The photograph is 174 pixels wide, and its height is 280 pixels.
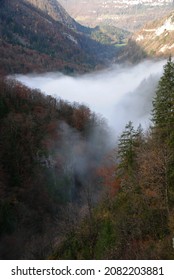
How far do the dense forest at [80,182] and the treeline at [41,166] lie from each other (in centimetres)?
23

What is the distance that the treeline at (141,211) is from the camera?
102 feet

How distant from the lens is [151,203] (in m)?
35.8

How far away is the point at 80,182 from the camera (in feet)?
326

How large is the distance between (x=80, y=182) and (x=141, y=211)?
63.7 metres

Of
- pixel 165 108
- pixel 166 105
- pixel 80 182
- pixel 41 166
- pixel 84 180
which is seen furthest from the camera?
pixel 84 180

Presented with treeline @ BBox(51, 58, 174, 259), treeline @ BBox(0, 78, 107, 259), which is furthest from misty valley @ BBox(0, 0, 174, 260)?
treeline @ BBox(0, 78, 107, 259)

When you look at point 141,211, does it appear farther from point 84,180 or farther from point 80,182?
point 84,180

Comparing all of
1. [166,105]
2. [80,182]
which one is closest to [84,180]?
[80,182]

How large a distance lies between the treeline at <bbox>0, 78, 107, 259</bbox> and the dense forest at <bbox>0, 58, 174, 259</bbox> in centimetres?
23

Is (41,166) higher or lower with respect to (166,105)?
higher

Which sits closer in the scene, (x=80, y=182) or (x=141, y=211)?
(x=141, y=211)

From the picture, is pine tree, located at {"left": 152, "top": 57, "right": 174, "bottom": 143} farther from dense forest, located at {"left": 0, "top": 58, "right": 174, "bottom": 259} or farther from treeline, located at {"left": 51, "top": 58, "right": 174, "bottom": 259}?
dense forest, located at {"left": 0, "top": 58, "right": 174, "bottom": 259}

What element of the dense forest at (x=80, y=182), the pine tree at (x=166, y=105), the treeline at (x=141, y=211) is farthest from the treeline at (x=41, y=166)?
the pine tree at (x=166, y=105)
